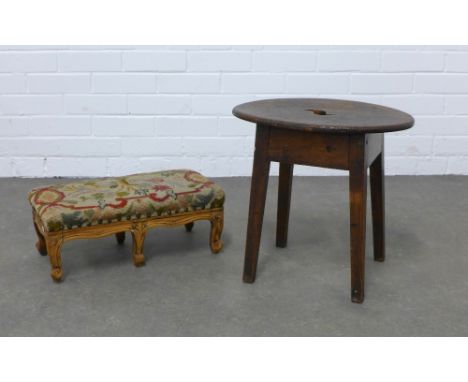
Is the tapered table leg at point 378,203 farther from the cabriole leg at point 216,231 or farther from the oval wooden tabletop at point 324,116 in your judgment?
the cabriole leg at point 216,231

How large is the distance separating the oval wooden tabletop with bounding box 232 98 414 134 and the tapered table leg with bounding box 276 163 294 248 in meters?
0.29

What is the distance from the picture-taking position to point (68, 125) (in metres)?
3.69

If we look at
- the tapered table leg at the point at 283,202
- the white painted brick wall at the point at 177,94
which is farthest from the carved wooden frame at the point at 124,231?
the white painted brick wall at the point at 177,94

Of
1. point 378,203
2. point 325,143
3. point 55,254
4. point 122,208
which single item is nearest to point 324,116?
point 325,143

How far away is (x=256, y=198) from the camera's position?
228 centimetres

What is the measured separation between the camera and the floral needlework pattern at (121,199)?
2.30m

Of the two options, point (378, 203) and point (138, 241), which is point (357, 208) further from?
point (138, 241)

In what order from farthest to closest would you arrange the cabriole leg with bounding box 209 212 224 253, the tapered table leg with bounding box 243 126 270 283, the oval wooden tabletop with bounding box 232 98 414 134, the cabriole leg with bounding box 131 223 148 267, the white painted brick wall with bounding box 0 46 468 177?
the white painted brick wall with bounding box 0 46 468 177 → the cabriole leg with bounding box 209 212 224 253 → the cabriole leg with bounding box 131 223 148 267 → the tapered table leg with bounding box 243 126 270 283 → the oval wooden tabletop with bounding box 232 98 414 134

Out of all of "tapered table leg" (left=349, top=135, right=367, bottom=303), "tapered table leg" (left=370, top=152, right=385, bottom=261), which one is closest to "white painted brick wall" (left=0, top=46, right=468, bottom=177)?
"tapered table leg" (left=370, top=152, right=385, bottom=261)

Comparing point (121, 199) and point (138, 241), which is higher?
point (121, 199)

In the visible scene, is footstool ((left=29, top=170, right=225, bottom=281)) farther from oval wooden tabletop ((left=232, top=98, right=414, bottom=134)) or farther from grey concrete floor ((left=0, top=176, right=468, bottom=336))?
oval wooden tabletop ((left=232, top=98, right=414, bottom=134))

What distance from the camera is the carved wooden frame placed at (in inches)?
90.8

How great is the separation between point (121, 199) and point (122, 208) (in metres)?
0.04

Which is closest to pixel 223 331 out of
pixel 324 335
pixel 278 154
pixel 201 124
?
pixel 324 335
